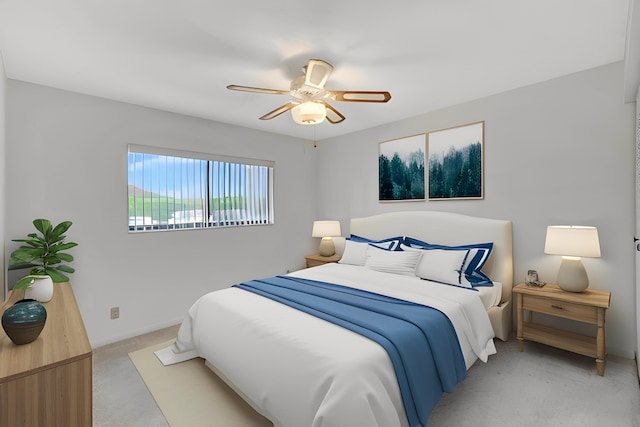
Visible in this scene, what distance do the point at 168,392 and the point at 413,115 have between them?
3753mm

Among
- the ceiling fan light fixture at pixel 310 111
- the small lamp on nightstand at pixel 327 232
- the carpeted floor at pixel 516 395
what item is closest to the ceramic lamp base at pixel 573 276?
the carpeted floor at pixel 516 395

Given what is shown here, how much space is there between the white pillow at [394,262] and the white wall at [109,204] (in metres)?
1.84

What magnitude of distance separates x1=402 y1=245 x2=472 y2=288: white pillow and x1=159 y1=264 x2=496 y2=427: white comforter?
159mm

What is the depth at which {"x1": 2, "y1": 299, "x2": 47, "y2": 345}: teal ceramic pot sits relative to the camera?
52.9 inches

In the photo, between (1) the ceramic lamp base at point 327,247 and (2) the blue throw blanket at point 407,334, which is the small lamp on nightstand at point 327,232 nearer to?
(1) the ceramic lamp base at point 327,247

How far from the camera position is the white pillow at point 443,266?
9.29 feet

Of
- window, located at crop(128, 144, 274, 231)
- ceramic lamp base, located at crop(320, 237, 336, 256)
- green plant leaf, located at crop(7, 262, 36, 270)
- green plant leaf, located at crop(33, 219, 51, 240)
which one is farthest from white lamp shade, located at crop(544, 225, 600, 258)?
green plant leaf, located at crop(7, 262, 36, 270)

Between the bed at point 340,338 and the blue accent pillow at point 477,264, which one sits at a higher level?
the blue accent pillow at point 477,264

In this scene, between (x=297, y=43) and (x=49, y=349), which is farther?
(x=297, y=43)

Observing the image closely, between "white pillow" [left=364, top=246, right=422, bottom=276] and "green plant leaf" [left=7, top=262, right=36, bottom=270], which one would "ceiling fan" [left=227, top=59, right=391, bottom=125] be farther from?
"green plant leaf" [left=7, top=262, right=36, bottom=270]

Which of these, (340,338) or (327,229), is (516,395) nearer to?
(340,338)

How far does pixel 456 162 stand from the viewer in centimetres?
349

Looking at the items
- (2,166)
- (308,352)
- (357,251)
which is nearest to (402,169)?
(357,251)

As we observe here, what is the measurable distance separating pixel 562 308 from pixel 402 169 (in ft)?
7.28
